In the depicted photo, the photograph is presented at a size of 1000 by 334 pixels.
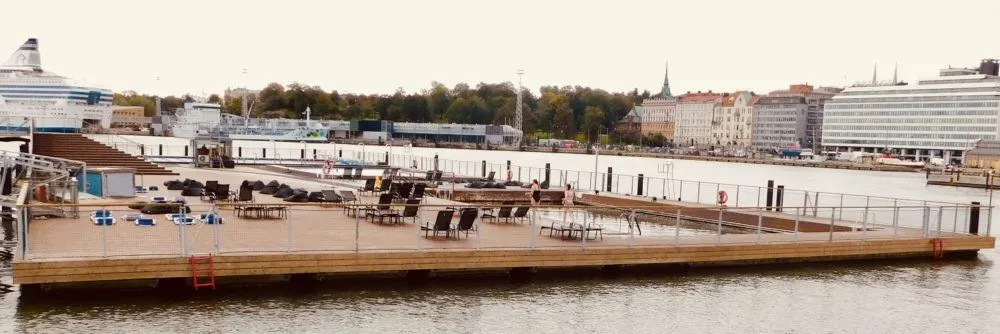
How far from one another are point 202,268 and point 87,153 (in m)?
26.1

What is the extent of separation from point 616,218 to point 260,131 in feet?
437

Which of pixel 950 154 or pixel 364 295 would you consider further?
pixel 950 154

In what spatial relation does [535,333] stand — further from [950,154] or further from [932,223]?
[950,154]

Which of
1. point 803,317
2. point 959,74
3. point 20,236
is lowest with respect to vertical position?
point 803,317

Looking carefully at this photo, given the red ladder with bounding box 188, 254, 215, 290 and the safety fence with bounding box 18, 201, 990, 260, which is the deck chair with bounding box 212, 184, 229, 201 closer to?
the safety fence with bounding box 18, 201, 990, 260

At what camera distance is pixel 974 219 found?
25.4 metres

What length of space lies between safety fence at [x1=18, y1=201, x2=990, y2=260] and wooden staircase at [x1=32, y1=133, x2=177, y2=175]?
16.9m

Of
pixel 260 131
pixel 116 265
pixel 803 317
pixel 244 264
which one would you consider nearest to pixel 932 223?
pixel 803 317

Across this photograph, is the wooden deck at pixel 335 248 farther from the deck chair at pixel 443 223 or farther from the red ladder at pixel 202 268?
the deck chair at pixel 443 223

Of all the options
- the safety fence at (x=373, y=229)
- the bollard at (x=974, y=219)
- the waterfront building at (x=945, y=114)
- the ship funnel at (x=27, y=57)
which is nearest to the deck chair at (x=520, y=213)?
the safety fence at (x=373, y=229)

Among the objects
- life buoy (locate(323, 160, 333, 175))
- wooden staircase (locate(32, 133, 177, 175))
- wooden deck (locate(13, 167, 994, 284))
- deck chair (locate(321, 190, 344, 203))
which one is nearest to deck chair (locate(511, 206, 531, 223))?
wooden deck (locate(13, 167, 994, 284))

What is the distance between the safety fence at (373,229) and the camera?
52.4ft

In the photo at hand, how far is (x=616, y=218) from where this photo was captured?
800 inches

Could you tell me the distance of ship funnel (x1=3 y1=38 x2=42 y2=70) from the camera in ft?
385
